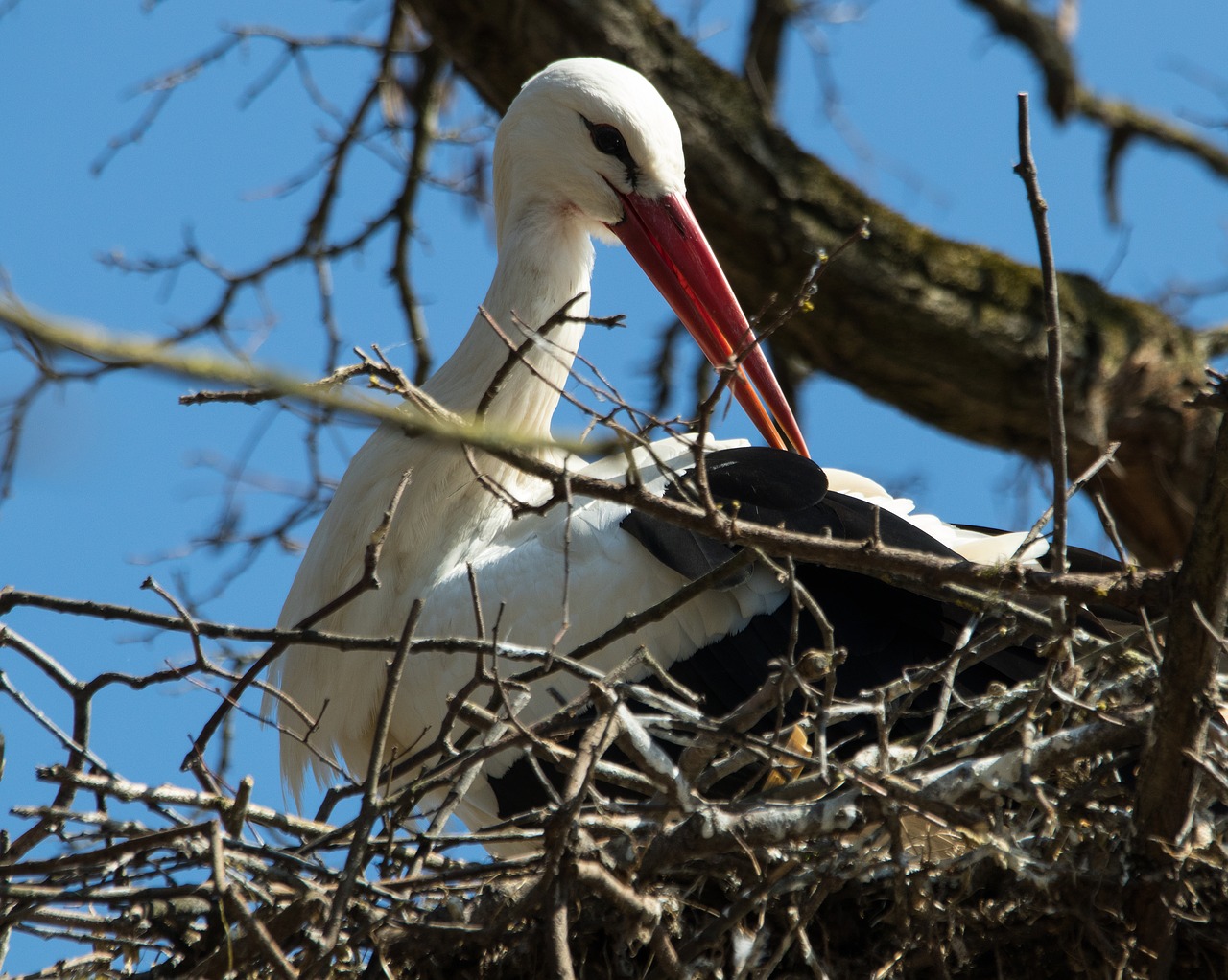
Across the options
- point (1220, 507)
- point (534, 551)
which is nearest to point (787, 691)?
point (1220, 507)

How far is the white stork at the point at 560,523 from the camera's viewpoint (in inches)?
122

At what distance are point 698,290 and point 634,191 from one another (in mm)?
288

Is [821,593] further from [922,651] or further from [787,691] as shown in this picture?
[787,691]

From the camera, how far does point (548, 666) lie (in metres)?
2.25

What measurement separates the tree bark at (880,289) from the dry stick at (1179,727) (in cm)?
265

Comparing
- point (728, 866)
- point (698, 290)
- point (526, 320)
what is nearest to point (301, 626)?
point (728, 866)

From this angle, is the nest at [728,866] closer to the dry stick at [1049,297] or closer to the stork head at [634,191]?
the dry stick at [1049,297]

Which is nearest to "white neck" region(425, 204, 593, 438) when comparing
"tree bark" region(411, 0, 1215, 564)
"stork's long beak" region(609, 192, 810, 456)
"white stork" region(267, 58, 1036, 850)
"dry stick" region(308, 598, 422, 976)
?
"white stork" region(267, 58, 1036, 850)

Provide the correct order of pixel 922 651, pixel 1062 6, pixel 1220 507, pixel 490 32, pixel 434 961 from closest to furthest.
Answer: pixel 1220 507, pixel 434 961, pixel 922 651, pixel 490 32, pixel 1062 6

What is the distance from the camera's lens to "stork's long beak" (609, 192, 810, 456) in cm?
368

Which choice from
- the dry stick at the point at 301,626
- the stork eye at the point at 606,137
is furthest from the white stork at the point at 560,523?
the dry stick at the point at 301,626

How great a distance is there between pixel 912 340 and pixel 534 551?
1.99 meters

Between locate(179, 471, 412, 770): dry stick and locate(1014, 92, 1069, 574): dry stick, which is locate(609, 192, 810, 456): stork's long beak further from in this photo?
locate(1014, 92, 1069, 574): dry stick

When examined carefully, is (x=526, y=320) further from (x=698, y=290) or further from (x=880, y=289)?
(x=880, y=289)
